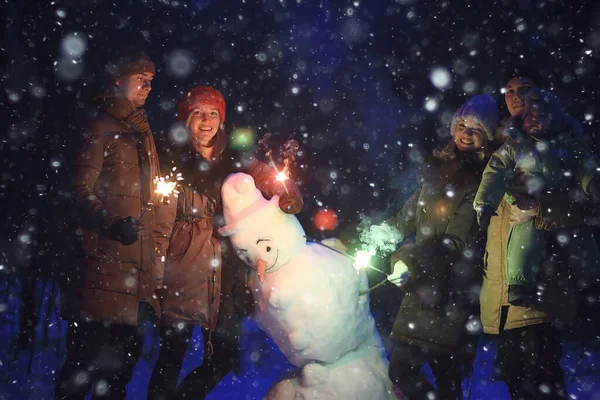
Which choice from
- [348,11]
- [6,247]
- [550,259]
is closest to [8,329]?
[6,247]

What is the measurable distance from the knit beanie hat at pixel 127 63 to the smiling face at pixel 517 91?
2442mm

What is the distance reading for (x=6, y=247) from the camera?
13.0 ft

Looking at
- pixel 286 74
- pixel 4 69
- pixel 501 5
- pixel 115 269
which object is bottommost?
pixel 115 269

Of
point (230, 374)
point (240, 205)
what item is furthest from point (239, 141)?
point (230, 374)

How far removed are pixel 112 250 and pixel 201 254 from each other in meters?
0.56

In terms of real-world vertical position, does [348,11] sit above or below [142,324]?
above

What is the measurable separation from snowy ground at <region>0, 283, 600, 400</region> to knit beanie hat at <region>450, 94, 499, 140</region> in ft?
5.97

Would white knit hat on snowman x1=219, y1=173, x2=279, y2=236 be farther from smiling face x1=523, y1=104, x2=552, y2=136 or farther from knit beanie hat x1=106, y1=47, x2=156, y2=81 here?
smiling face x1=523, y1=104, x2=552, y2=136

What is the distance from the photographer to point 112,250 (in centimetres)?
239

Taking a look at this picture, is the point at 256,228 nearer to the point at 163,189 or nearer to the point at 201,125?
the point at 163,189

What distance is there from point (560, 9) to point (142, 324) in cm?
496

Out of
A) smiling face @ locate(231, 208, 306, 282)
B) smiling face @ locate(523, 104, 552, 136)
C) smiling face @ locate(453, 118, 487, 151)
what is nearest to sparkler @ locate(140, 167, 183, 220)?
smiling face @ locate(231, 208, 306, 282)

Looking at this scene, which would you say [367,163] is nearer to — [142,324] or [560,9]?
[560,9]

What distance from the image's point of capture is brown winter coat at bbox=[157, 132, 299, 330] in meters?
2.65
